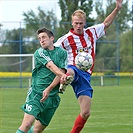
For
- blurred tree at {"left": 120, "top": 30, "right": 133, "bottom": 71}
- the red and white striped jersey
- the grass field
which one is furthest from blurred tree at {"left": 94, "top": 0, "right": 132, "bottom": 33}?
the red and white striped jersey

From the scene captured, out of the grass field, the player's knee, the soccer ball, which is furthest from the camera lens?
the grass field

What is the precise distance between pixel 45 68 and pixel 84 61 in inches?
34.2

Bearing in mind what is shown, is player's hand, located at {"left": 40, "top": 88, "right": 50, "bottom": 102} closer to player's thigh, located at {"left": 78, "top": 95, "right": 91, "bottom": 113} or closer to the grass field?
player's thigh, located at {"left": 78, "top": 95, "right": 91, "bottom": 113}

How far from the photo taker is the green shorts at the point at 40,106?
282 inches

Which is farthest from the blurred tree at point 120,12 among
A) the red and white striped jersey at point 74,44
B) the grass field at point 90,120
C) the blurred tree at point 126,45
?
the red and white striped jersey at point 74,44

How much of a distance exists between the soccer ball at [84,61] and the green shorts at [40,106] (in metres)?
0.87

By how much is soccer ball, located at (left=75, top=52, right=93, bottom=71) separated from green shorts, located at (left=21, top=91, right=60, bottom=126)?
34.2 inches

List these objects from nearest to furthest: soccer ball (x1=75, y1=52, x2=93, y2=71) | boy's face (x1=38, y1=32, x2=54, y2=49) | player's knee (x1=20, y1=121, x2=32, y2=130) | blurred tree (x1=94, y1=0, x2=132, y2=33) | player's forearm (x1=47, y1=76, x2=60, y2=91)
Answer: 1. player's knee (x1=20, y1=121, x2=32, y2=130)
2. player's forearm (x1=47, y1=76, x2=60, y2=91)
3. boy's face (x1=38, y1=32, x2=54, y2=49)
4. soccer ball (x1=75, y1=52, x2=93, y2=71)
5. blurred tree (x1=94, y1=0, x2=132, y2=33)

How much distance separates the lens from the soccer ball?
8.02 metres

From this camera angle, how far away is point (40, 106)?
7250mm

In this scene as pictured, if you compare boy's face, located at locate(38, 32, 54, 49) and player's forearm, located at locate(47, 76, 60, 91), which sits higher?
boy's face, located at locate(38, 32, 54, 49)

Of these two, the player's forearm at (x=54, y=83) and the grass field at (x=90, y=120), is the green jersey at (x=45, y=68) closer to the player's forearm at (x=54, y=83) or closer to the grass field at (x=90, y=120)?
the player's forearm at (x=54, y=83)

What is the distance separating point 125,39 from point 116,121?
5367cm

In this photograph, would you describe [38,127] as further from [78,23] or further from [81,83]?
[78,23]
